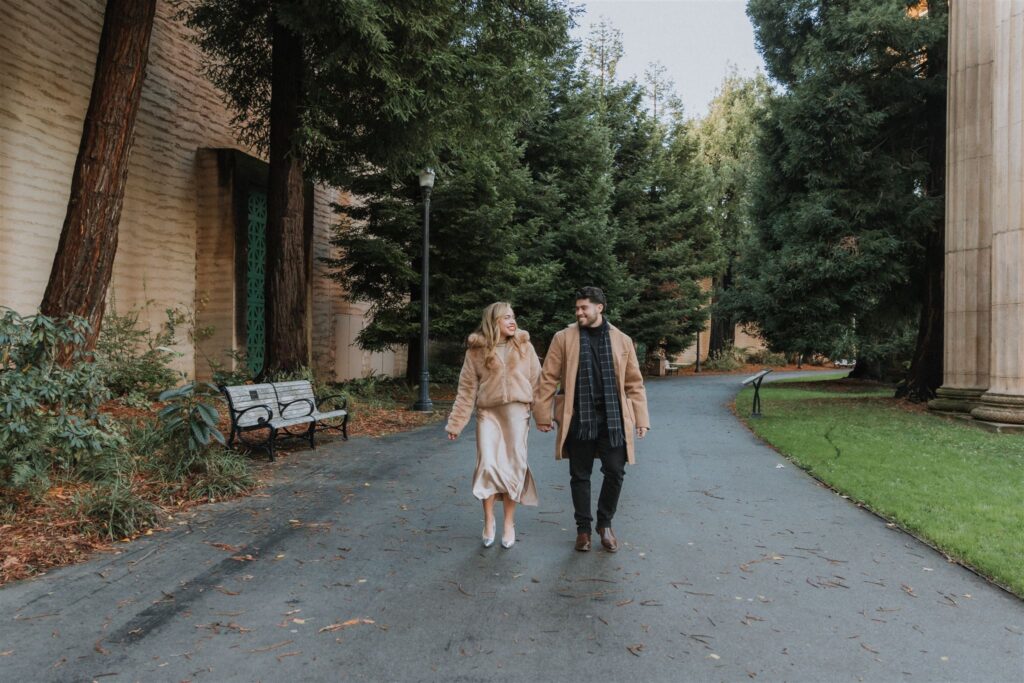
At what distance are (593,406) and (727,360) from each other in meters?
35.5

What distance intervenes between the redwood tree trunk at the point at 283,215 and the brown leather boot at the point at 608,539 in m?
8.44

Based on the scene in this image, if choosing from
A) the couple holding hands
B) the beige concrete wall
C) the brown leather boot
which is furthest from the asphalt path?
the beige concrete wall

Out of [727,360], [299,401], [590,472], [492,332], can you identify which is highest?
[492,332]

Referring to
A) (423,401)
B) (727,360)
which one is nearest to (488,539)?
(423,401)

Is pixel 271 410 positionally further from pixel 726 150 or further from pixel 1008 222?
pixel 726 150

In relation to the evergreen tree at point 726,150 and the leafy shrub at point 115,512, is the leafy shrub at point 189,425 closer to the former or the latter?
the leafy shrub at point 115,512

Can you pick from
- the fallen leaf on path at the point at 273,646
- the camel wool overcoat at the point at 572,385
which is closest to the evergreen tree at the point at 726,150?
the camel wool overcoat at the point at 572,385

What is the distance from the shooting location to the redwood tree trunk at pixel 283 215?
1229cm

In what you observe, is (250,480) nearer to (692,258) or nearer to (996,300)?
(996,300)

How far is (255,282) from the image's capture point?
16.7 metres

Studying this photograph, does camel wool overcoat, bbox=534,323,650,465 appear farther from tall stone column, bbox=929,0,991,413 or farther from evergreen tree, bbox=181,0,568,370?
tall stone column, bbox=929,0,991,413

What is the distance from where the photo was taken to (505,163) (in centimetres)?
1834

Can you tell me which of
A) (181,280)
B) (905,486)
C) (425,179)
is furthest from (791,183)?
(181,280)

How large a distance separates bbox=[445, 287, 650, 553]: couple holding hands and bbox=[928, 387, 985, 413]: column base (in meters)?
11.8
